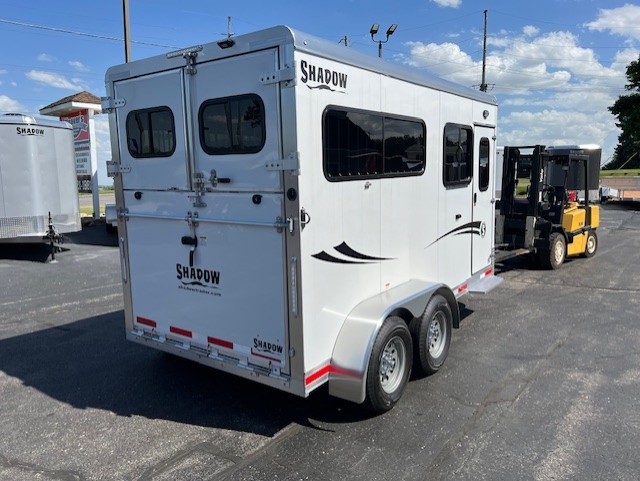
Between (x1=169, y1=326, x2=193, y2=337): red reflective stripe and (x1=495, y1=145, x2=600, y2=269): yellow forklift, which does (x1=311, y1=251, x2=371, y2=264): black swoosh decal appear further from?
(x1=495, y1=145, x2=600, y2=269): yellow forklift

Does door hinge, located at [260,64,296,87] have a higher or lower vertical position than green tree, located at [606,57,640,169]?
lower

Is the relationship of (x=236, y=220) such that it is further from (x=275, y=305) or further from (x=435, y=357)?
(x=435, y=357)

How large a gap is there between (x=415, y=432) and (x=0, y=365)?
439 centimetres

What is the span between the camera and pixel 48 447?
3.74m


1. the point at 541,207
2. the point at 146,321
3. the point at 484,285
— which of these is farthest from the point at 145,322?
the point at 541,207

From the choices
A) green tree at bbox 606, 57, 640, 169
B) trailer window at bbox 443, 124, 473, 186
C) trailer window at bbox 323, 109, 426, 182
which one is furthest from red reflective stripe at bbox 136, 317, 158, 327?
green tree at bbox 606, 57, 640, 169

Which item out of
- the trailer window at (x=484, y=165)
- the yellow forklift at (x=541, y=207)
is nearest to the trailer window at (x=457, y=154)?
the trailer window at (x=484, y=165)

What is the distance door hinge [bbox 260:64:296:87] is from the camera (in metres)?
3.36

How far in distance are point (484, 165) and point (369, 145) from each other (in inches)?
117

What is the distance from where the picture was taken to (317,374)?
12.3ft

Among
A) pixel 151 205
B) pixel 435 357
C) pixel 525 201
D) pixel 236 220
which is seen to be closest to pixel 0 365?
pixel 151 205

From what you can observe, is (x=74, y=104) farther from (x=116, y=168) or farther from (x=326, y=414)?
(x=326, y=414)

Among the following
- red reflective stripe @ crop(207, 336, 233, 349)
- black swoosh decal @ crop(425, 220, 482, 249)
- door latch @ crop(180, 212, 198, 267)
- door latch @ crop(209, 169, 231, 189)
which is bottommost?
red reflective stripe @ crop(207, 336, 233, 349)

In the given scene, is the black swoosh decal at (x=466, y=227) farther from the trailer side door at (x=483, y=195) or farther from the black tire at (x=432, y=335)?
the black tire at (x=432, y=335)
